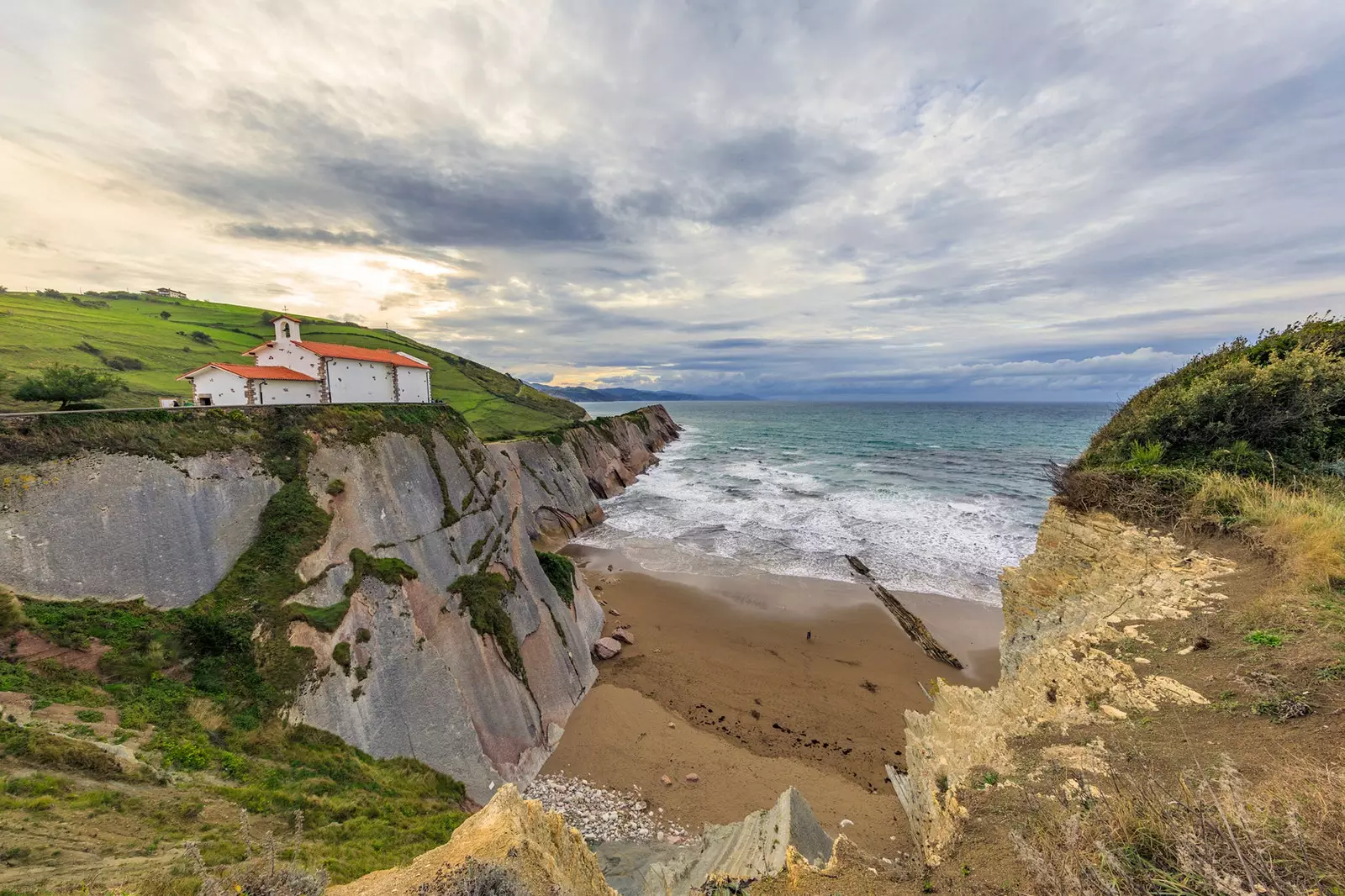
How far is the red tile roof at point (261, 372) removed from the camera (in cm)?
1899

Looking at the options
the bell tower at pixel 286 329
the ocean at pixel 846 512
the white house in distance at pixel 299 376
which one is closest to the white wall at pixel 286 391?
the white house in distance at pixel 299 376

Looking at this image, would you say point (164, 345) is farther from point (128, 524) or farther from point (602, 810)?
point (602, 810)

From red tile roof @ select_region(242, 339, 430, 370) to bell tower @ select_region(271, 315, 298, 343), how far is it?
0.25 metres

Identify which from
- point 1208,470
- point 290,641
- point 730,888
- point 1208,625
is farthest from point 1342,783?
point 290,641

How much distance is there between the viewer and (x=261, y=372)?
19531 millimetres

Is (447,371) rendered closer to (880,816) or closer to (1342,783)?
(880,816)

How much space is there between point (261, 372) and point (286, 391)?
1.08 meters

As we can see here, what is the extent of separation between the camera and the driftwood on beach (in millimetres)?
20656

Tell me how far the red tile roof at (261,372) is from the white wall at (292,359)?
28 centimetres

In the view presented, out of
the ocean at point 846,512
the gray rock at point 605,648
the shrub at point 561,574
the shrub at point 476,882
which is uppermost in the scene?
the shrub at point 476,882

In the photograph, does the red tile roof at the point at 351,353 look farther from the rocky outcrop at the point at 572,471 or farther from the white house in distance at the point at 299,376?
the rocky outcrop at the point at 572,471

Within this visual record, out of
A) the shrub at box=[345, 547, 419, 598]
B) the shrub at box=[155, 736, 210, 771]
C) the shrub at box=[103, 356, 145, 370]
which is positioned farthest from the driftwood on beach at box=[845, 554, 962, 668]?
the shrub at box=[103, 356, 145, 370]

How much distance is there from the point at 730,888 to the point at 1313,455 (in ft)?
60.7

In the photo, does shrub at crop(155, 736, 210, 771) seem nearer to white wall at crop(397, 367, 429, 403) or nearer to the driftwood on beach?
white wall at crop(397, 367, 429, 403)
